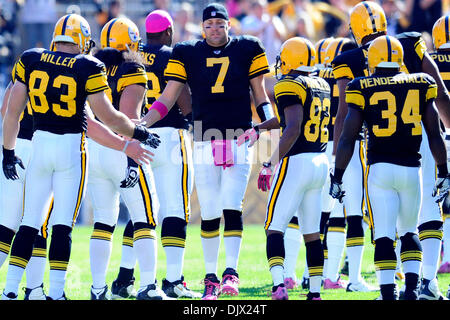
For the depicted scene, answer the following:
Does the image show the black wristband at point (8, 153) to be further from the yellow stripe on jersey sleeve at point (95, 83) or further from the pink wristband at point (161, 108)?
the pink wristband at point (161, 108)

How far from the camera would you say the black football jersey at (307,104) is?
7.61 meters

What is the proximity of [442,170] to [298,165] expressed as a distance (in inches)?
47.3

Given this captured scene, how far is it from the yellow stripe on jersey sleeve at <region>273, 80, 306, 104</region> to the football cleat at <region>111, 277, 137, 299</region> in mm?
2507

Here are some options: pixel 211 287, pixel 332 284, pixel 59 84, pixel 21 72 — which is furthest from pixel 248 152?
pixel 21 72

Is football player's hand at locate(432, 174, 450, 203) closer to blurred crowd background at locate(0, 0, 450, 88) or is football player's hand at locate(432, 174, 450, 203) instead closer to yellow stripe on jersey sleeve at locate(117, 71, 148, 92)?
yellow stripe on jersey sleeve at locate(117, 71, 148, 92)

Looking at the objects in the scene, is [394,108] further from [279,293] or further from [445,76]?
[445,76]

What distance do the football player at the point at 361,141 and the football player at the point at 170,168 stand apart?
1494 millimetres

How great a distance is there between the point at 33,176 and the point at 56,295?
3.25 ft

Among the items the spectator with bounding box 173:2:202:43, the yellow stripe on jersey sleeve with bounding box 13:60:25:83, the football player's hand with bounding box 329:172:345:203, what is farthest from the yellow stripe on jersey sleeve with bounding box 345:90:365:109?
the spectator with bounding box 173:2:202:43

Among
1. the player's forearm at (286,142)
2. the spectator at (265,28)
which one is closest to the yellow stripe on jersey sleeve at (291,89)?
the player's forearm at (286,142)

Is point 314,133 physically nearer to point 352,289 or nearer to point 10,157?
point 352,289

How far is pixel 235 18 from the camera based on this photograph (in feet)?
57.4

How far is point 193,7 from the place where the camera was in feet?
61.2
